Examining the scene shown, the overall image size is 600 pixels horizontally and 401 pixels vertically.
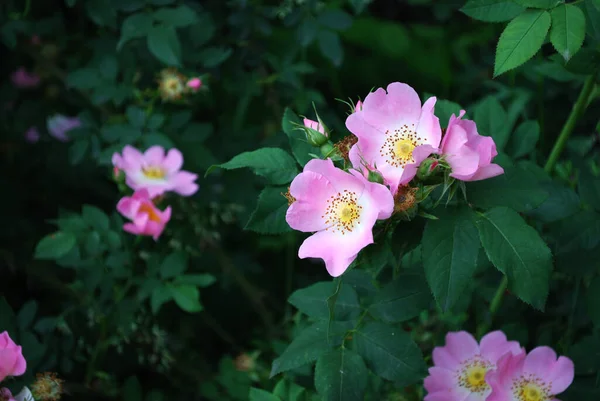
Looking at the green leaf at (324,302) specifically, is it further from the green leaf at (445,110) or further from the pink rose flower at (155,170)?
the pink rose flower at (155,170)

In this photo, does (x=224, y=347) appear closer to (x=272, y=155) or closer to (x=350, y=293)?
(x=350, y=293)

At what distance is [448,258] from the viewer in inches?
39.0

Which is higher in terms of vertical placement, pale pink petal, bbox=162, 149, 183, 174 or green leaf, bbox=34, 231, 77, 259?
pale pink petal, bbox=162, 149, 183, 174

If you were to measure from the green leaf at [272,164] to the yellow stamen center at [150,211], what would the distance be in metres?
0.45

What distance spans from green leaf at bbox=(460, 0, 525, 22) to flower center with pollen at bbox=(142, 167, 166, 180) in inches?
32.1

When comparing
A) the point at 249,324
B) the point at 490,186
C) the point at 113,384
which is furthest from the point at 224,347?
the point at 490,186

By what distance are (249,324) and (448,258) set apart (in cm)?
146

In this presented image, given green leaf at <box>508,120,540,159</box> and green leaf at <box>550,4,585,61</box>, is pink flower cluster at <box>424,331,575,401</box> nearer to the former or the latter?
green leaf at <box>508,120,540,159</box>

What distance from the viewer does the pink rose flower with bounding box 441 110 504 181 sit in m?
0.95

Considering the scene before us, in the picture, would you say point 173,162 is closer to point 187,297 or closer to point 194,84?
point 194,84

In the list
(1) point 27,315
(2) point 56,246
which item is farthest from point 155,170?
(1) point 27,315

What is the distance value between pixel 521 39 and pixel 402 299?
1.50 ft

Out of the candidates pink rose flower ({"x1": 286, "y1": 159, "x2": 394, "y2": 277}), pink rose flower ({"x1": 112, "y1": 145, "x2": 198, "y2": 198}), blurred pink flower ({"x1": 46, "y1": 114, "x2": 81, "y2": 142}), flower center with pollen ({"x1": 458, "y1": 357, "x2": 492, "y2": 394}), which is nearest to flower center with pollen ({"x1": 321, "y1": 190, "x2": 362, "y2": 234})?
pink rose flower ({"x1": 286, "y1": 159, "x2": 394, "y2": 277})

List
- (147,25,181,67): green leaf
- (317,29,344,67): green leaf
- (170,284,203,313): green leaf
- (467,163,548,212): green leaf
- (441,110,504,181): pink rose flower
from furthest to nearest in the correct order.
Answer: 1. (317,29,344,67): green leaf
2. (147,25,181,67): green leaf
3. (170,284,203,313): green leaf
4. (467,163,548,212): green leaf
5. (441,110,504,181): pink rose flower
